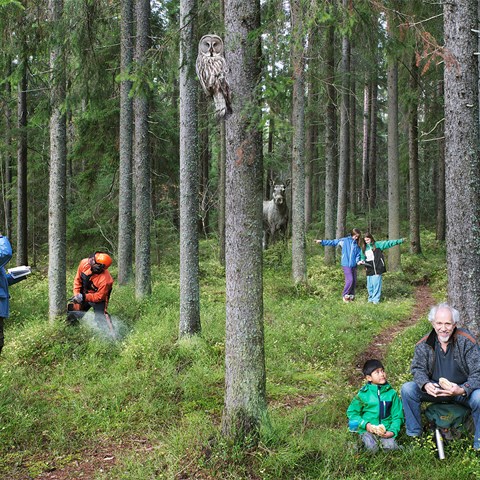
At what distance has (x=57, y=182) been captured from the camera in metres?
9.09

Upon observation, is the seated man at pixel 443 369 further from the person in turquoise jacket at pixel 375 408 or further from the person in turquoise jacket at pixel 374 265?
the person in turquoise jacket at pixel 374 265

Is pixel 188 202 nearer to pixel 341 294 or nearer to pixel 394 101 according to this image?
pixel 341 294

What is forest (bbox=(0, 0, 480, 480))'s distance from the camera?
15.8 feet

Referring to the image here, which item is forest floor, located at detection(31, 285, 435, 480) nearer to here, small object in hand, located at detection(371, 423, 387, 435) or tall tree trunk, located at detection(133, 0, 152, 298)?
small object in hand, located at detection(371, 423, 387, 435)

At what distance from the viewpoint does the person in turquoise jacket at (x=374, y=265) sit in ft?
40.1

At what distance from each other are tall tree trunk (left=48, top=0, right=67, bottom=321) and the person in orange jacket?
0.28 meters

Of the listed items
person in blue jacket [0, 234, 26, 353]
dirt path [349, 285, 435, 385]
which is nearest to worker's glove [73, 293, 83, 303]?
person in blue jacket [0, 234, 26, 353]

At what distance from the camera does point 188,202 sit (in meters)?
8.59

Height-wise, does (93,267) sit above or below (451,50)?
below

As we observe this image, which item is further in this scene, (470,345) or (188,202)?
(188,202)

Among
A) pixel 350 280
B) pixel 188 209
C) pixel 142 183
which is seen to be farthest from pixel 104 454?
pixel 350 280

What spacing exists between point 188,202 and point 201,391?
3.26 m

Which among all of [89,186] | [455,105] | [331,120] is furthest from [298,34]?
[89,186]

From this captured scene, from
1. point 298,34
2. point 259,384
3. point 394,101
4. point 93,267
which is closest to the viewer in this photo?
point 298,34
